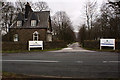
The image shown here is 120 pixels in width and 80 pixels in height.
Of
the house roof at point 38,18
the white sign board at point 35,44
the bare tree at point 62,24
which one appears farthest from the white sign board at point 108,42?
the bare tree at point 62,24

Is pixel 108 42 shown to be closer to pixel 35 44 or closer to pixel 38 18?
pixel 35 44

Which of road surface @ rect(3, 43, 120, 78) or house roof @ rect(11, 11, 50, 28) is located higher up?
house roof @ rect(11, 11, 50, 28)

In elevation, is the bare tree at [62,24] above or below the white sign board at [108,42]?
above

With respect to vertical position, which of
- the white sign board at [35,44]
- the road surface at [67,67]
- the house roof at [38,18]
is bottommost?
the road surface at [67,67]

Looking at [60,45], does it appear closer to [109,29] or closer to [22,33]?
[22,33]

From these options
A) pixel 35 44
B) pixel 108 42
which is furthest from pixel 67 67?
pixel 108 42

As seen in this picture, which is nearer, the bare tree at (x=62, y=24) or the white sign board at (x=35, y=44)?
the white sign board at (x=35, y=44)

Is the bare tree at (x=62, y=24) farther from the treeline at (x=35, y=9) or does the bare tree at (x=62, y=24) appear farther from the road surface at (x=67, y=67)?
the road surface at (x=67, y=67)

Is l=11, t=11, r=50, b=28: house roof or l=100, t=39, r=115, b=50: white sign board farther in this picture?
l=11, t=11, r=50, b=28: house roof

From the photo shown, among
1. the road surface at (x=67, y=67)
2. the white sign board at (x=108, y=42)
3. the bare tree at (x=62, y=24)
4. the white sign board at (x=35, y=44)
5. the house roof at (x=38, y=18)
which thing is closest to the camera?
the road surface at (x=67, y=67)

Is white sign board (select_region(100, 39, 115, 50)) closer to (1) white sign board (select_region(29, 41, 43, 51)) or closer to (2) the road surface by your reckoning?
(2) the road surface

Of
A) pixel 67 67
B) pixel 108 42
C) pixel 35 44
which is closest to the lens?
pixel 67 67

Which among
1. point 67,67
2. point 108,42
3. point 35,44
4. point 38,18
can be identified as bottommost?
point 67,67

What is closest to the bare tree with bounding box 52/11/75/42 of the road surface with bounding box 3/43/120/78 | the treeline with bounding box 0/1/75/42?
the treeline with bounding box 0/1/75/42
